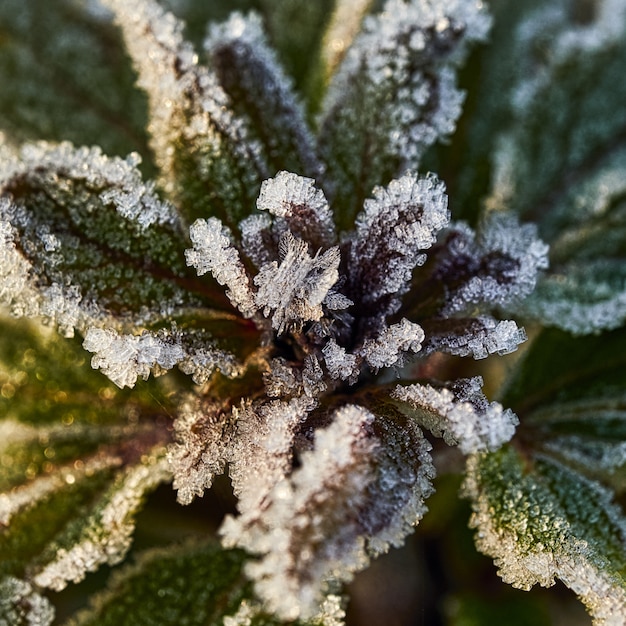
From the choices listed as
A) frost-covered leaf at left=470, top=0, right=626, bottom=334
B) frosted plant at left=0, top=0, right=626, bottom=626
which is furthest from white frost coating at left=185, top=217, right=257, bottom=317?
frost-covered leaf at left=470, top=0, right=626, bottom=334

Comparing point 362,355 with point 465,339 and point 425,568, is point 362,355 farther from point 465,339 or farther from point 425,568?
point 425,568

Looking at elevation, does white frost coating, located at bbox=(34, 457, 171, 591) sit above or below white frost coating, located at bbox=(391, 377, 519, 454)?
above

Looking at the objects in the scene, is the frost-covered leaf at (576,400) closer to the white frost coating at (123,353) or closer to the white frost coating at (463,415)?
the white frost coating at (463,415)

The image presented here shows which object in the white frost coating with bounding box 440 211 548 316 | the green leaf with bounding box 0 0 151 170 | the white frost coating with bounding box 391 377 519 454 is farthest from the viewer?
the green leaf with bounding box 0 0 151 170

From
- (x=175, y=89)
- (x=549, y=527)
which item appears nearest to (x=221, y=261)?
(x=175, y=89)

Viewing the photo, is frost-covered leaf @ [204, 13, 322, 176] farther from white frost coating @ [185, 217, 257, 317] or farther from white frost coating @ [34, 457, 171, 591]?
white frost coating @ [34, 457, 171, 591]

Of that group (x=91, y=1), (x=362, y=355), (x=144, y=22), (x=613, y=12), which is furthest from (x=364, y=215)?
(x=91, y=1)

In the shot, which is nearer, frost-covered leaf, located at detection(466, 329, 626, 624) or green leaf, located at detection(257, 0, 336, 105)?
frost-covered leaf, located at detection(466, 329, 626, 624)

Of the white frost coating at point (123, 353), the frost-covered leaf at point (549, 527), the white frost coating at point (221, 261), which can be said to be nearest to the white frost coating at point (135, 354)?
the white frost coating at point (123, 353)
